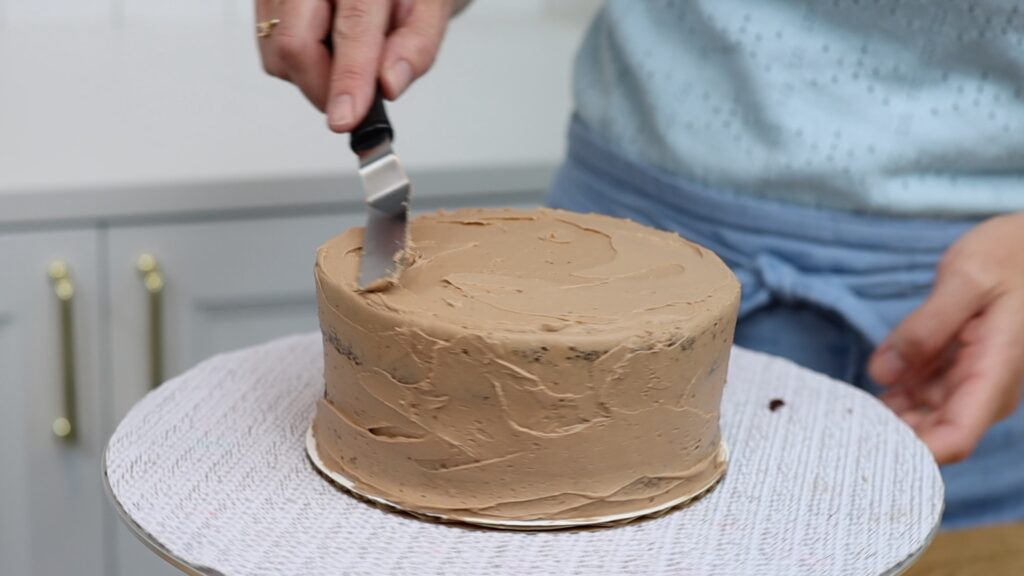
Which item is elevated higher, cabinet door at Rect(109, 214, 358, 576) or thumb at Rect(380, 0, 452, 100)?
thumb at Rect(380, 0, 452, 100)

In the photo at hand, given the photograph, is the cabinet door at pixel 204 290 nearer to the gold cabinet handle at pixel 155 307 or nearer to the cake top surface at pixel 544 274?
the gold cabinet handle at pixel 155 307

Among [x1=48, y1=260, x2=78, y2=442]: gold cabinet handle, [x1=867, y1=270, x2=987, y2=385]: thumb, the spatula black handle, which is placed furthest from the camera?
[x1=48, y1=260, x2=78, y2=442]: gold cabinet handle

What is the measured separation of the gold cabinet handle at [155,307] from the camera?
3.79ft

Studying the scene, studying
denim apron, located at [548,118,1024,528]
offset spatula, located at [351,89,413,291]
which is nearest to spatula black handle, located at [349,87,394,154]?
offset spatula, located at [351,89,413,291]

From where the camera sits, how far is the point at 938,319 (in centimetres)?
77

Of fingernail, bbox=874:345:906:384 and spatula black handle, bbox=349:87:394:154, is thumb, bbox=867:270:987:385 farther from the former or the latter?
spatula black handle, bbox=349:87:394:154

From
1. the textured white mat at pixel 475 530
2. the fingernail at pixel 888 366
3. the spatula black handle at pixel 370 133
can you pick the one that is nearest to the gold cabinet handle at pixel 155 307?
the textured white mat at pixel 475 530

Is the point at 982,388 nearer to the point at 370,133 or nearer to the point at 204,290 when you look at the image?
the point at 370,133

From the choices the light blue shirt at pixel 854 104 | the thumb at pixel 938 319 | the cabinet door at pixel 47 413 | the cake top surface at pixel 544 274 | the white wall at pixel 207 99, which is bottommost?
the cabinet door at pixel 47 413

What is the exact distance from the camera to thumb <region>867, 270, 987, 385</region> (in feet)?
2.54

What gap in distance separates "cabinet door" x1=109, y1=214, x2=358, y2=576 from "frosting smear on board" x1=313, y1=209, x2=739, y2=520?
0.52 meters

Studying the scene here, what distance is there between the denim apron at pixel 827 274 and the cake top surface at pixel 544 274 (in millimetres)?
121

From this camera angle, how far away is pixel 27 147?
1162mm

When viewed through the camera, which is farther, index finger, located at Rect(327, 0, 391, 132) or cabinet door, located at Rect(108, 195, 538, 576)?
cabinet door, located at Rect(108, 195, 538, 576)
